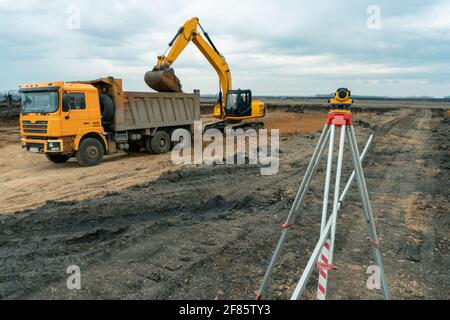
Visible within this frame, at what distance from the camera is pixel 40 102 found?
11.6 m

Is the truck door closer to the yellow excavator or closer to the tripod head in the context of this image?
the yellow excavator

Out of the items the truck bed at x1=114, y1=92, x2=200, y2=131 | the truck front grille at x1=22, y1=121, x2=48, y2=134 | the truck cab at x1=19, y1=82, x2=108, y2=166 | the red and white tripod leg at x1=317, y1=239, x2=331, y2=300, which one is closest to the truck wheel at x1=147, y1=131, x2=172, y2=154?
the truck bed at x1=114, y1=92, x2=200, y2=131

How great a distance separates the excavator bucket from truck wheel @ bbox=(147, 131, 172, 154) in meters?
1.85

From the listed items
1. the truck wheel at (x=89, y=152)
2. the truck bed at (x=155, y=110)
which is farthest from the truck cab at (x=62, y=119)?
the truck bed at (x=155, y=110)

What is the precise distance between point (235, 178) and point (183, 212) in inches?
112

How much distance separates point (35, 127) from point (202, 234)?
8309 millimetres

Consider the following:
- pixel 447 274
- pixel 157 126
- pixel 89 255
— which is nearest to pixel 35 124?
pixel 157 126

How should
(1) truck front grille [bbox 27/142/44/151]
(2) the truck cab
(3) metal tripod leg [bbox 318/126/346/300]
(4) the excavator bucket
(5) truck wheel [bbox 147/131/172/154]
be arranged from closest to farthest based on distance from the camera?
(3) metal tripod leg [bbox 318/126/346/300], (2) the truck cab, (1) truck front grille [bbox 27/142/44/151], (5) truck wheel [bbox 147/131/172/154], (4) the excavator bucket

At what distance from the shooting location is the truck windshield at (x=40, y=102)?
11359 millimetres

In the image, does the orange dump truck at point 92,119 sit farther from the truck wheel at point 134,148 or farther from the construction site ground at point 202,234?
the construction site ground at point 202,234

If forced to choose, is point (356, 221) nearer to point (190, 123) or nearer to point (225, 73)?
point (190, 123)

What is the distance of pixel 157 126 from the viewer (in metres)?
14.7

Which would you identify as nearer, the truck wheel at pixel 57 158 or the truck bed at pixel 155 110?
the truck wheel at pixel 57 158

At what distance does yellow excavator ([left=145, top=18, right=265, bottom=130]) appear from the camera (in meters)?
15.3
